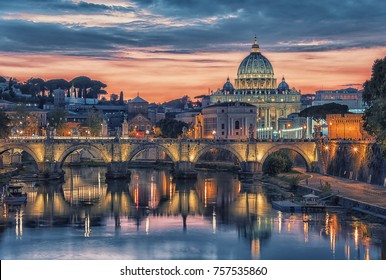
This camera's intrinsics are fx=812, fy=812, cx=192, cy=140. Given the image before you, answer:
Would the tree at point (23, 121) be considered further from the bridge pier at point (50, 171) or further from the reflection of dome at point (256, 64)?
the reflection of dome at point (256, 64)

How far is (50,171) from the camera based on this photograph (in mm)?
80750

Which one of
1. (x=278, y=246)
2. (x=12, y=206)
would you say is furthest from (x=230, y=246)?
(x=12, y=206)

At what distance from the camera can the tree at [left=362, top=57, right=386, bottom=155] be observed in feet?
174

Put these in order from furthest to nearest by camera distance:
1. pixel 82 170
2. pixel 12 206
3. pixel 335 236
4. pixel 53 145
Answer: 1. pixel 82 170
2. pixel 53 145
3. pixel 12 206
4. pixel 335 236

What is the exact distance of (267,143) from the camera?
3300 inches

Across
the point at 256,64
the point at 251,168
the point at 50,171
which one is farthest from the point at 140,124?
the point at 50,171

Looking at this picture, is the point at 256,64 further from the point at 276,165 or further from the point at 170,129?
the point at 276,165

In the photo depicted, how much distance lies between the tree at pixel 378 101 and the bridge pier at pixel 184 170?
2237cm

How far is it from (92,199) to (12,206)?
7388 mm

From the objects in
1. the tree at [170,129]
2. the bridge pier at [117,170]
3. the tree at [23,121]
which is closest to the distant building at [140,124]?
the tree at [170,129]

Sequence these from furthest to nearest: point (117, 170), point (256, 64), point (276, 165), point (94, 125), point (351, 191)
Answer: point (256, 64) < point (94, 125) < point (117, 170) < point (276, 165) < point (351, 191)

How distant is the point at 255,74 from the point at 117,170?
113007 millimetres

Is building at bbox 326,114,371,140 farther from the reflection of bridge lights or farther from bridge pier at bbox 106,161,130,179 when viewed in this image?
the reflection of bridge lights
